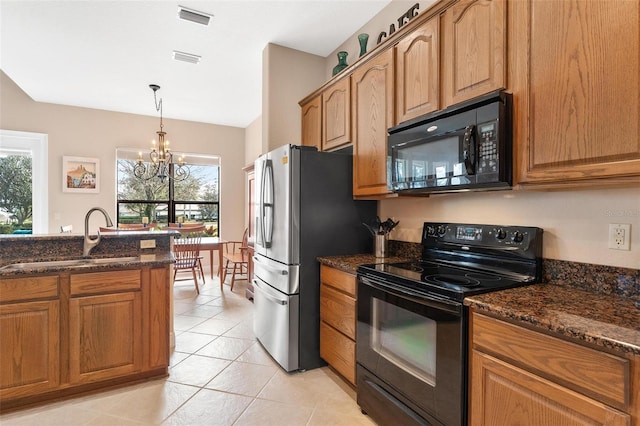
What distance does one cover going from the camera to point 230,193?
6352mm

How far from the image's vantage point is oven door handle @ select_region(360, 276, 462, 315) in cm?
136

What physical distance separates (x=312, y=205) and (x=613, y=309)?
1729 mm

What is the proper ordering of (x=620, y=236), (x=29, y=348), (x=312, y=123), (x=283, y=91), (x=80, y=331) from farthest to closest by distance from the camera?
(x=283, y=91) → (x=312, y=123) → (x=80, y=331) → (x=29, y=348) → (x=620, y=236)

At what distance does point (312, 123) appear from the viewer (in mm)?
3096

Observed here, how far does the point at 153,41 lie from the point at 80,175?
313cm

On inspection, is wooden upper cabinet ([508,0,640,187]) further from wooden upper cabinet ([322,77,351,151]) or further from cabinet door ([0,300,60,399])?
cabinet door ([0,300,60,399])

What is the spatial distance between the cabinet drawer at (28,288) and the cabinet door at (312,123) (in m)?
2.17

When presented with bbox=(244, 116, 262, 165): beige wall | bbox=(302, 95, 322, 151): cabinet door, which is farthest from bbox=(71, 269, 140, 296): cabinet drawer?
bbox=(244, 116, 262, 165): beige wall

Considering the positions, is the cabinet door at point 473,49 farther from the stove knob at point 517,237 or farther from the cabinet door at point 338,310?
the cabinet door at point 338,310

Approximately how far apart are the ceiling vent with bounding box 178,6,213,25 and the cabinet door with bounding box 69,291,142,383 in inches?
88.0

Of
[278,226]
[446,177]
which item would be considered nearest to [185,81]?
[278,226]

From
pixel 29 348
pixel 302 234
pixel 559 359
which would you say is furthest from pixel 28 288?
pixel 559 359

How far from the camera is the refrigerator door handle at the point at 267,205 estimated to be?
263cm

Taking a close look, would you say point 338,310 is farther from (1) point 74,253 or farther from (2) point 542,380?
(1) point 74,253
